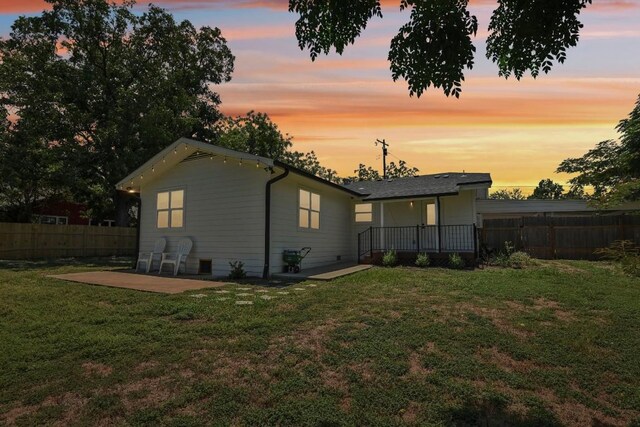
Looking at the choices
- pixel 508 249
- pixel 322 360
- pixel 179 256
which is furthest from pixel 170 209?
pixel 508 249

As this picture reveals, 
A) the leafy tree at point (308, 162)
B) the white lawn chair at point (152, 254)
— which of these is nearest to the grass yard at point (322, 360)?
the white lawn chair at point (152, 254)

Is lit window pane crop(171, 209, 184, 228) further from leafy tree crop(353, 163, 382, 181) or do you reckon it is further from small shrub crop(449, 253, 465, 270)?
leafy tree crop(353, 163, 382, 181)

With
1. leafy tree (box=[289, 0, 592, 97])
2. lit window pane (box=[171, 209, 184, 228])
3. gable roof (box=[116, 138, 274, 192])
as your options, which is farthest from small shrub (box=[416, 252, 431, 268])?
leafy tree (box=[289, 0, 592, 97])

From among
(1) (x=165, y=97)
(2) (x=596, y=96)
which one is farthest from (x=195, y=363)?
(1) (x=165, y=97)

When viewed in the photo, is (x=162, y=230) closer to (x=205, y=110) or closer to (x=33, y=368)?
(x=33, y=368)

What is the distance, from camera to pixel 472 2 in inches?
135

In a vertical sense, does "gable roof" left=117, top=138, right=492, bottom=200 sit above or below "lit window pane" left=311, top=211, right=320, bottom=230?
above

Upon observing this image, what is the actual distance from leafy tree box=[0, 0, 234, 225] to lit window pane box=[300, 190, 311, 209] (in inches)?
504

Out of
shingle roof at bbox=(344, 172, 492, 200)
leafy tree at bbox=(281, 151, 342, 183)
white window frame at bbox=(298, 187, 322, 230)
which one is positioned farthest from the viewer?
leafy tree at bbox=(281, 151, 342, 183)

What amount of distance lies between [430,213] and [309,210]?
4889 mm

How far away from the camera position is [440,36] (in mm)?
3330

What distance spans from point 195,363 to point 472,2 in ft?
14.5

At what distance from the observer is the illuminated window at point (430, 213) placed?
14133mm

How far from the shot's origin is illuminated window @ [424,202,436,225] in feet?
46.4
